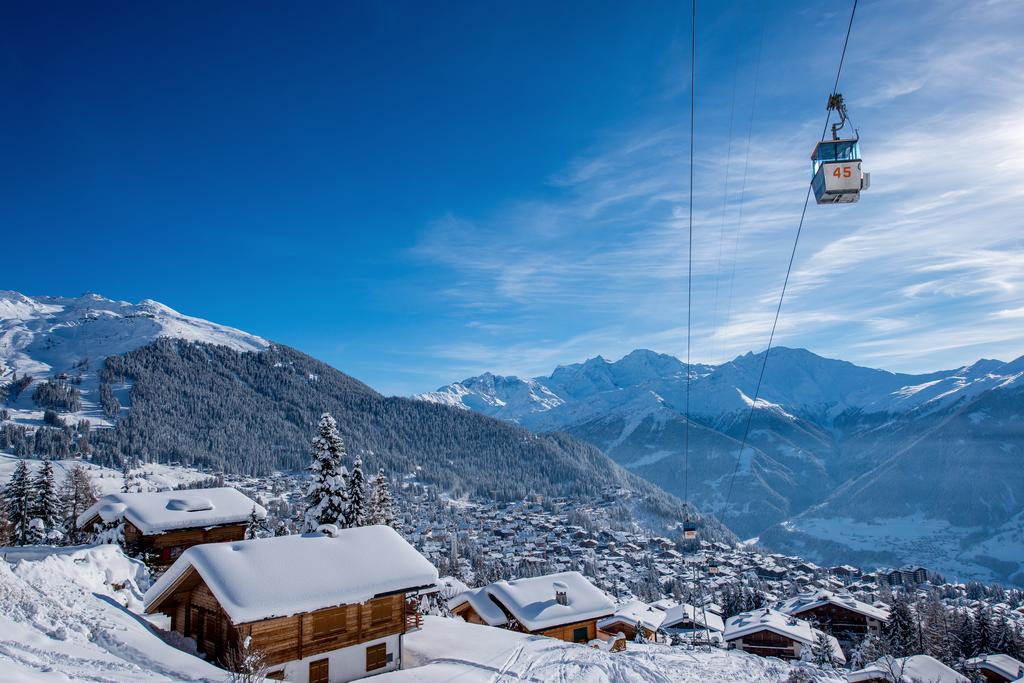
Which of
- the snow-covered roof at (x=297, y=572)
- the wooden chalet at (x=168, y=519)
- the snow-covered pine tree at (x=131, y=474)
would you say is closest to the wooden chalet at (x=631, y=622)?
the wooden chalet at (x=168, y=519)

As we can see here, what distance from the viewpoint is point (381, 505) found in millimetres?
41062

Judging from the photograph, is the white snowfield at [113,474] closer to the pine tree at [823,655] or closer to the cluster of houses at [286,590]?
the cluster of houses at [286,590]

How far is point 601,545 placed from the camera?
172250mm

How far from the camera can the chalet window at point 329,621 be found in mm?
19797

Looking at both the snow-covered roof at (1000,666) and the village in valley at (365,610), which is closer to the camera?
the village in valley at (365,610)

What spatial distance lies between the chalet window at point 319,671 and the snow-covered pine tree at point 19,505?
38008 mm

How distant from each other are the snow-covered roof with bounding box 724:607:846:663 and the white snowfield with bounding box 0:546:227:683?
55706 mm

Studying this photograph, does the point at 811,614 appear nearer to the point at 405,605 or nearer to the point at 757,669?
the point at 757,669

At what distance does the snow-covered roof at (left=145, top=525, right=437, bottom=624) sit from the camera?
18000 mm

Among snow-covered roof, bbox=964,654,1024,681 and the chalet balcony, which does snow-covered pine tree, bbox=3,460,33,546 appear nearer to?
the chalet balcony

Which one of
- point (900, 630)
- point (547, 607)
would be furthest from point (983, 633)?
point (547, 607)

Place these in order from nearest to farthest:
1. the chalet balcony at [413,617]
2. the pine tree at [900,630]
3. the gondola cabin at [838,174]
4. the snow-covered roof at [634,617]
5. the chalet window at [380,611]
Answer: the gondola cabin at [838,174]
the chalet window at [380,611]
the chalet balcony at [413,617]
the snow-covered roof at [634,617]
the pine tree at [900,630]

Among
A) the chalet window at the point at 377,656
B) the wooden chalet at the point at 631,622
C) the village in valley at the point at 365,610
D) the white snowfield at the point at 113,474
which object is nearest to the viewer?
the village in valley at the point at 365,610

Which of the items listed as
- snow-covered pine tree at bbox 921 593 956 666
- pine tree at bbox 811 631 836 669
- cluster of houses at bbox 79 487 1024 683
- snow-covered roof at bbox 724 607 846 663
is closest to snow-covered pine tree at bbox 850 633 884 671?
pine tree at bbox 811 631 836 669
